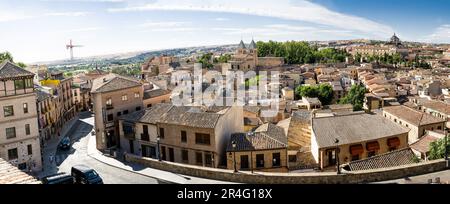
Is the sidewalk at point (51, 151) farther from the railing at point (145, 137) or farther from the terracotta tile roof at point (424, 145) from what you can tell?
the terracotta tile roof at point (424, 145)

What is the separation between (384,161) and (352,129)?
485 centimetres

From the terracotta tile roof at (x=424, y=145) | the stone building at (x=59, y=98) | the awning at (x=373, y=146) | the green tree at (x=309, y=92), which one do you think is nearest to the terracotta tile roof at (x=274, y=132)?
the awning at (x=373, y=146)

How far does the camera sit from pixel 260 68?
91125 mm

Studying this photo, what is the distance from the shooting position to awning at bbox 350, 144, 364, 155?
23094 millimetres

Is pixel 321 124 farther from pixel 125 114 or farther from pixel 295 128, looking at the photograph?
pixel 125 114

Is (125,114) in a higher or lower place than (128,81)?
lower

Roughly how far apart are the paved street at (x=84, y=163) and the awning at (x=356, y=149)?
11.9 metres

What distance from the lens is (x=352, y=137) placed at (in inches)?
929

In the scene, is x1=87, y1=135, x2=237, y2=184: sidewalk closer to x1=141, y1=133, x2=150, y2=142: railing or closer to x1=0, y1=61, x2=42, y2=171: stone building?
x1=141, y1=133, x2=150, y2=142: railing

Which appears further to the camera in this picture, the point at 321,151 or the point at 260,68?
the point at 260,68

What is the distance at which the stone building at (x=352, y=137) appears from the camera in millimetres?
22594
